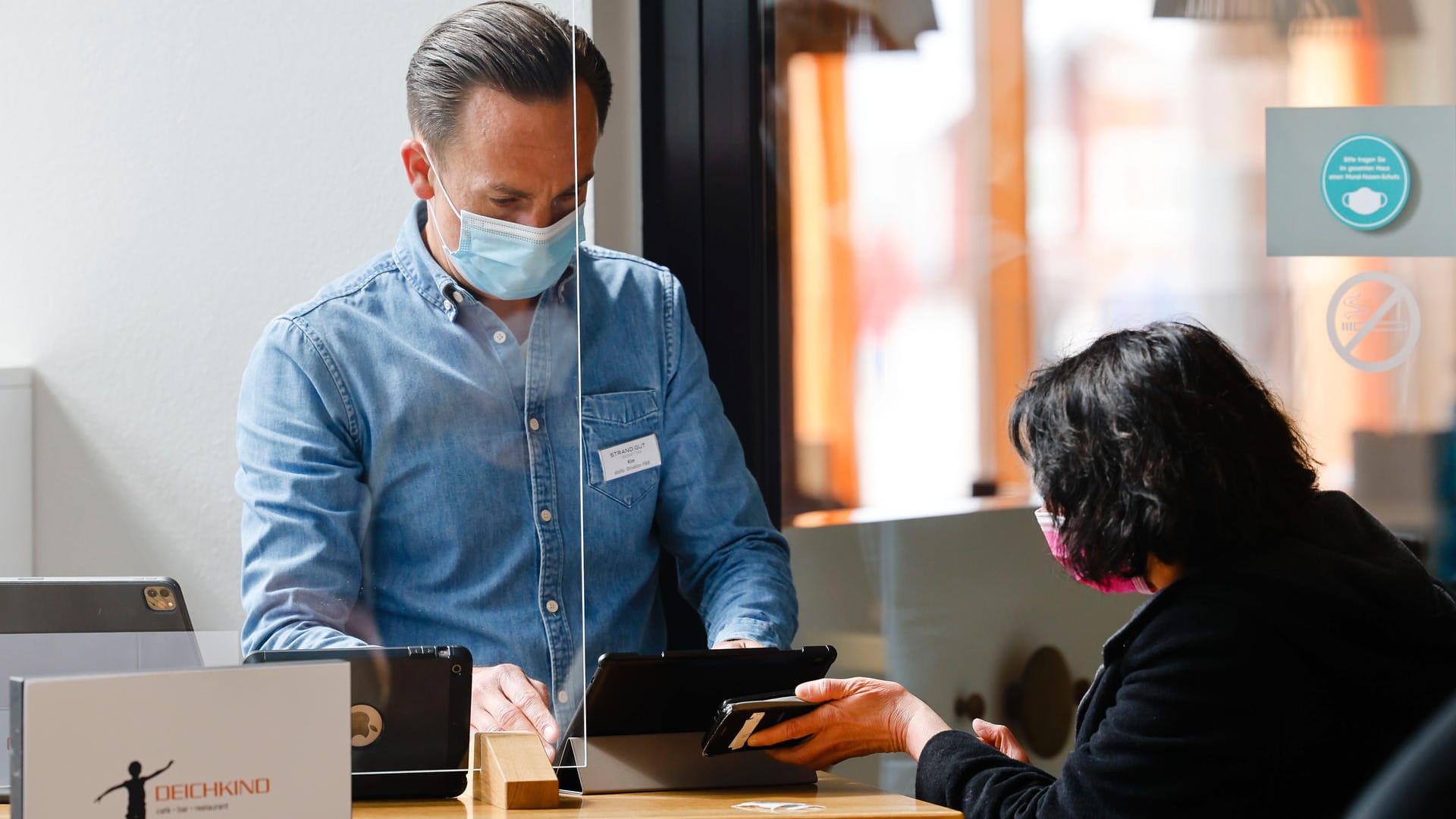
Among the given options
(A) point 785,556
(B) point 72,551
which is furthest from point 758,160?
(B) point 72,551

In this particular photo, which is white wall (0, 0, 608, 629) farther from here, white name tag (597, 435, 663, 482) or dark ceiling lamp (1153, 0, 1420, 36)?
dark ceiling lamp (1153, 0, 1420, 36)

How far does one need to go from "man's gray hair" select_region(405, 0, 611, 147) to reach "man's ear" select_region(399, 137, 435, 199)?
0.7 inches

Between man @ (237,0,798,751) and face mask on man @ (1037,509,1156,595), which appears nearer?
face mask on man @ (1037,509,1156,595)

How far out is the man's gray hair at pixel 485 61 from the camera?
1.67 meters

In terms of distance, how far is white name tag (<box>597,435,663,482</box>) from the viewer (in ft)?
5.83

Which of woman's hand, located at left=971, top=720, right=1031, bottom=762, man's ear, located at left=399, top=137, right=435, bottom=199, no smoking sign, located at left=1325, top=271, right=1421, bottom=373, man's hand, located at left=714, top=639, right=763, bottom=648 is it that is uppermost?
man's ear, located at left=399, top=137, right=435, bottom=199

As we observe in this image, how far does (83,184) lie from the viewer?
5.31 ft

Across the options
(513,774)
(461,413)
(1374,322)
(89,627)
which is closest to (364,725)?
(513,774)

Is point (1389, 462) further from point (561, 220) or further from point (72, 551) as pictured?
point (72, 551)

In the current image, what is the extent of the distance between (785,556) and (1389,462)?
1127mm

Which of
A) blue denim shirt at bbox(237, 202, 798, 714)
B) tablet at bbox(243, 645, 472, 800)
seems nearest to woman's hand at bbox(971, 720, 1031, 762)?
blue denim shirt at bbox(237, 202, 798, 714)

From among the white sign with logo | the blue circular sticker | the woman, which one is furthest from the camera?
the blue circular sticker

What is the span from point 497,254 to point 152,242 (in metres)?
0.41

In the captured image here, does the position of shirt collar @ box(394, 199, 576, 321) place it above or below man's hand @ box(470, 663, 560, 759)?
above
